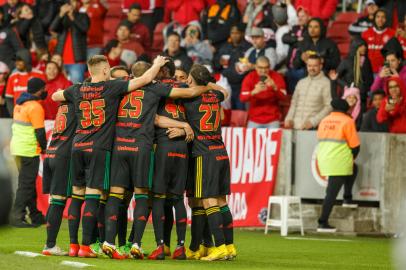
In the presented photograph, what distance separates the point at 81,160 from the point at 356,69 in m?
8.42

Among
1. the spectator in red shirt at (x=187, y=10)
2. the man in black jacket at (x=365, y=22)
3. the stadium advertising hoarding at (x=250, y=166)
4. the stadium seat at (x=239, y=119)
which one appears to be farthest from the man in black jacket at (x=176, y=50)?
the man in black jacket at (x=365, y=22)

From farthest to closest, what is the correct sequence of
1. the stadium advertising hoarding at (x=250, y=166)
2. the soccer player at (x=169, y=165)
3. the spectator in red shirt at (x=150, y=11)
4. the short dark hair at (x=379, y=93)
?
the spectator in red shirt at (x=150, y=11) → the short dark hair at (x=379, y=93) → the stadium advertising hoarding at (x=250, y=166) → the soccer player at (x=169, y=165)

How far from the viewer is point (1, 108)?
20.8m

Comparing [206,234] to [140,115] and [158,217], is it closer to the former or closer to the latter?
[158,217]

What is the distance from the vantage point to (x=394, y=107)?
55.7 feet

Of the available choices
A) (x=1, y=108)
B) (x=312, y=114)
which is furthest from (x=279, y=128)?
(x=1, y=108)

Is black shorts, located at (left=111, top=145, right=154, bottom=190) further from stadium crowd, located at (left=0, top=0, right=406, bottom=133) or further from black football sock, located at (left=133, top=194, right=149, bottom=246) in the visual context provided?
stadium crowd, located at (left=0, top=0, right=406, bottom=133)

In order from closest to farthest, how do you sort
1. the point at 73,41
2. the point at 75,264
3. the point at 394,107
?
1. the point at 75,264
2. the point at 394,107
3. the point at 73,41

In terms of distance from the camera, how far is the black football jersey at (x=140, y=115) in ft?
35.9

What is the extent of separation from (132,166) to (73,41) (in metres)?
11.2

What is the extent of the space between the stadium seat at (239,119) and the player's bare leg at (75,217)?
8108mm

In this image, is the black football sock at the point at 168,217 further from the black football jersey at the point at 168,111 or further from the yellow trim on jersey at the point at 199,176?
the black football jersey at the point at 168,111

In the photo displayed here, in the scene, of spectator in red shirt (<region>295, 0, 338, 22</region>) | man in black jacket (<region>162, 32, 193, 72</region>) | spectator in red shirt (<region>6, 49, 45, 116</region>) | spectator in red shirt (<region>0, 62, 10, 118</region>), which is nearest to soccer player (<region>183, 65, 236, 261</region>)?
man in black jacket (<region>162, 32, 193, 72</region>)

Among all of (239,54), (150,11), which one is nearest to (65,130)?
(239,54)
